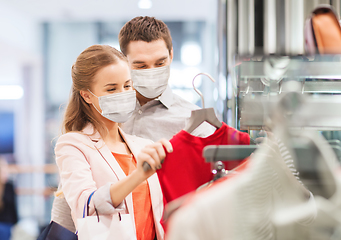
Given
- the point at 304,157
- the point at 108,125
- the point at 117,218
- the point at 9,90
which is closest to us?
the point at 304,157

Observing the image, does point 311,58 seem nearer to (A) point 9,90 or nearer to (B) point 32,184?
(B) point 32,184

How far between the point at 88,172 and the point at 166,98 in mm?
567

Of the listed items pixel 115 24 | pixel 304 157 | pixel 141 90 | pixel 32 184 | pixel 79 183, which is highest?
pixel 115 24

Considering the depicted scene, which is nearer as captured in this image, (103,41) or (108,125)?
(108,125)

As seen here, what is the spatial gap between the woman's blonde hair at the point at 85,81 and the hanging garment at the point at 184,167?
1.49ft

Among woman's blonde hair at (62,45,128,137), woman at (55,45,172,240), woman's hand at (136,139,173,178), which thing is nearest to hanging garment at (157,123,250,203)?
woman's hand at (136,139,173,178)

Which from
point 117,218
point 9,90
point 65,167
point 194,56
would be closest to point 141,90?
point 65,167

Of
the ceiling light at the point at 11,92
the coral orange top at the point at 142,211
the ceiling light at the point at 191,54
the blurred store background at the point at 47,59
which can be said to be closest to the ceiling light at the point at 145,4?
the blurred store background at the point at 47,59

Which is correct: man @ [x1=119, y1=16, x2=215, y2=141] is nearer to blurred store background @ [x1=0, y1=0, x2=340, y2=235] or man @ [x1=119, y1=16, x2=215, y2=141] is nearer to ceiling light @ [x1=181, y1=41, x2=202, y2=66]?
blurred store background @ [x1=0, y1=0, x2=340, y2=235]

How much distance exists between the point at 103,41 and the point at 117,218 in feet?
13.2

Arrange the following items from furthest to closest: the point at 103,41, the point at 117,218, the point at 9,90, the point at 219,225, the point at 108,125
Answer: the point at 9,90 → the point at 103,41 → the point at 108,125 → the point at 117,218 → the point at 219,225

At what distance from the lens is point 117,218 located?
3.20ft

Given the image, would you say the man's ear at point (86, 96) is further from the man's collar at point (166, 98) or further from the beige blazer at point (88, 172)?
the man's collar at point (166, 98)

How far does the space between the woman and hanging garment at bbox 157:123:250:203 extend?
0.16 m
